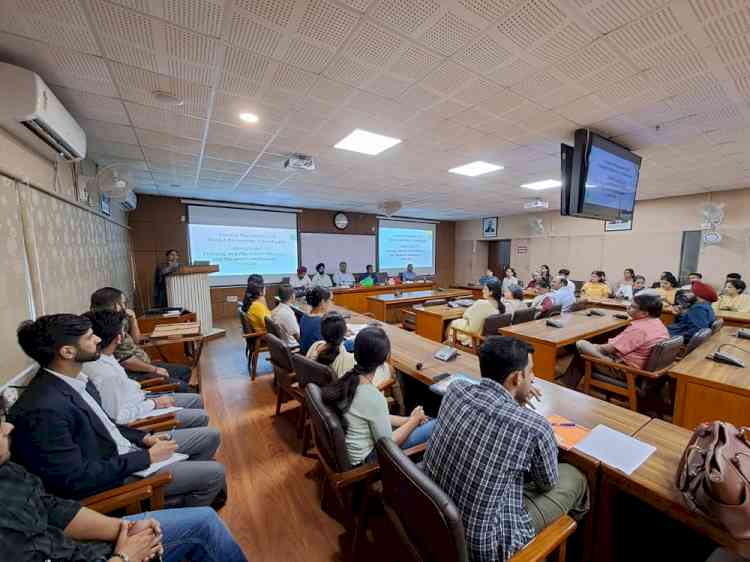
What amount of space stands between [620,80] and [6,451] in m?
3.45

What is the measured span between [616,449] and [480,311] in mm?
2404

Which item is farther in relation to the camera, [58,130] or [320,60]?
[58,130]

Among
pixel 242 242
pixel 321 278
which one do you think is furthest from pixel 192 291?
pixel 321 278

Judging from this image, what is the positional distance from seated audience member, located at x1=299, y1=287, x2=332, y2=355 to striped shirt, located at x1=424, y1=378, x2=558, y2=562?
5.83 feet

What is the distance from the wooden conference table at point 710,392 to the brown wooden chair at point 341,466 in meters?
2.11

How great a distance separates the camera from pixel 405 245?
9.84 m

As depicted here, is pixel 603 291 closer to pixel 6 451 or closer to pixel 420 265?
pixel 420 265

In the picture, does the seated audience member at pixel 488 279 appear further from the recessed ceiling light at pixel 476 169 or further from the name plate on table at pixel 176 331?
the name plate on table at pixel 176 331

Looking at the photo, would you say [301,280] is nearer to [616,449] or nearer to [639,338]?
[639,338]

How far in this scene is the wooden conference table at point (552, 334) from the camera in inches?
114

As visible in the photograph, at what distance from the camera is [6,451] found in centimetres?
91

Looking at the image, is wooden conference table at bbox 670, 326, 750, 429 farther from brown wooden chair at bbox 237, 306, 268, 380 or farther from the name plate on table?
the name plate on table

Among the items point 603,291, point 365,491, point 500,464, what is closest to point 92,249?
point 365,491

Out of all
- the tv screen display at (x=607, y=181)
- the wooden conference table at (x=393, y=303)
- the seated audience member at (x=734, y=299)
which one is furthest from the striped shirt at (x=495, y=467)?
the seated audience member at (x=734, y=299)
